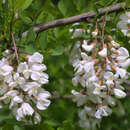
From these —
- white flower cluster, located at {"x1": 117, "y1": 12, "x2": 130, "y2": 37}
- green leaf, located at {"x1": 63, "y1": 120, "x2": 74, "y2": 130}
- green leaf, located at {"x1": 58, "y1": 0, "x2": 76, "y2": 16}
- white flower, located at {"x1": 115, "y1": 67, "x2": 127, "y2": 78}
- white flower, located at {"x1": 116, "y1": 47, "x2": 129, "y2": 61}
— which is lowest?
green leaf, located at {"x1": 63, "y1": 120, "x2": 74, "y2": 130}

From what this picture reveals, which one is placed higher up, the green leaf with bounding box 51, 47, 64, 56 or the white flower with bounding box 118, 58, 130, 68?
the green leaf with bounding box 51, 47, 64, 56

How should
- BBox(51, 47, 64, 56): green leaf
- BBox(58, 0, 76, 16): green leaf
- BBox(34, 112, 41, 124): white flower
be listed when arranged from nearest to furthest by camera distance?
BBox(34, 112, 41, 124): white flower < BBox(51, 47, 64, 56): green leaf < BBox(58, 0, 76, 16): green leaf

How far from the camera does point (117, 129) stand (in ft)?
6.22

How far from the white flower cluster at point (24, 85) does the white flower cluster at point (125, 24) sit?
430mm

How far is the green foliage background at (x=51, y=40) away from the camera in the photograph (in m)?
1.17

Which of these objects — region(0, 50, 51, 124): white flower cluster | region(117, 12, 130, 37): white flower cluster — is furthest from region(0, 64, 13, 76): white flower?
region(117, 12, 130, 37): white flower cluster

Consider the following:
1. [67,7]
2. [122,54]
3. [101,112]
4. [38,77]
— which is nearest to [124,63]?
[122,54]

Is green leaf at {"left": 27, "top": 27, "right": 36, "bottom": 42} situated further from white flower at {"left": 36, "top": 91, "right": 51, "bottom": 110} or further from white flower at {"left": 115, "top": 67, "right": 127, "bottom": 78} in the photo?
white flower at {"left": 115, "top": 67, "right": 127, "bottom": 78}

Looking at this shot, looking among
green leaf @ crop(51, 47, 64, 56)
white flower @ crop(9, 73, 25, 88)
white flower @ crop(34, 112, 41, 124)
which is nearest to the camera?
white flower @ crop(9, 73, 25, 88)

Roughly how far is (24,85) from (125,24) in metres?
0.56

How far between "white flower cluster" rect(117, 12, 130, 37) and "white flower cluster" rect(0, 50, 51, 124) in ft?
1.41

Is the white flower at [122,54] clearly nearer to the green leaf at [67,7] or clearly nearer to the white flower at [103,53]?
the white flower at [103,53]

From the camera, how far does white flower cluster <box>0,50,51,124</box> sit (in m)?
1.04

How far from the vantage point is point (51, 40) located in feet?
Answer: 4.98
